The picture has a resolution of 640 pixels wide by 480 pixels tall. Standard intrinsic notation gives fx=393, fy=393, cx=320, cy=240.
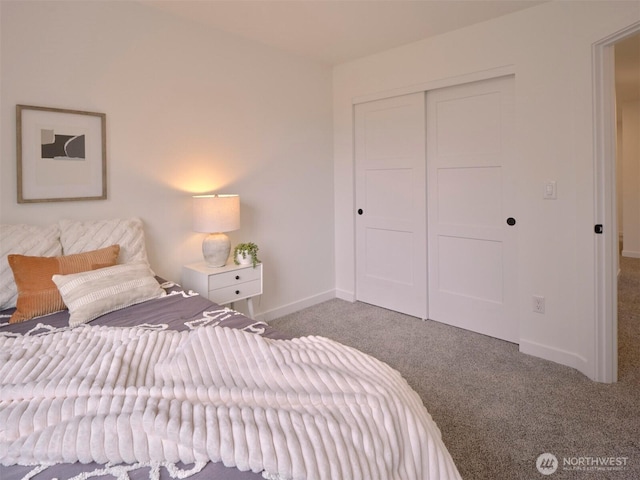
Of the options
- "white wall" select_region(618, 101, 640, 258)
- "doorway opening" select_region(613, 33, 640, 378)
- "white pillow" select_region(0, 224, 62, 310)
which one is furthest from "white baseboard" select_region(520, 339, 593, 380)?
"white wall" select_region(618, 101, 640, 258)

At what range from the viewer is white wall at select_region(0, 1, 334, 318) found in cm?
226

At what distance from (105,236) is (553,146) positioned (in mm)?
2900

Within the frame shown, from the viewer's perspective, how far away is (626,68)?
4184 mm

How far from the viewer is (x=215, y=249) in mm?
2799

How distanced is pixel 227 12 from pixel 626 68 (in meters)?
4.17

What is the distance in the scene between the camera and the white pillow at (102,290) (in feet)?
5.97

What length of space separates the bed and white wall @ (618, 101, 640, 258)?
6387 mm

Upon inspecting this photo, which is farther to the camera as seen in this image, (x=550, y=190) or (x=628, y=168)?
(x=628, y=168)

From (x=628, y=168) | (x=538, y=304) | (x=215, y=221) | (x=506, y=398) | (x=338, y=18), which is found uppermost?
(x=338, y=18)

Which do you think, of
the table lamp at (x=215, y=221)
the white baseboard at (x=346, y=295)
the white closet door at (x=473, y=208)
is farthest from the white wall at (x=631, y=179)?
the table lamp at (x=215, y=221)

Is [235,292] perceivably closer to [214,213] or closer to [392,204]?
[214,213]

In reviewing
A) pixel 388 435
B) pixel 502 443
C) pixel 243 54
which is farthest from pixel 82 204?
pixel 502 443

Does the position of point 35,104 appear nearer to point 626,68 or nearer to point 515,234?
point 515,234

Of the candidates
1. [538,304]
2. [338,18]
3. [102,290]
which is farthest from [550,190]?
[102,290]
